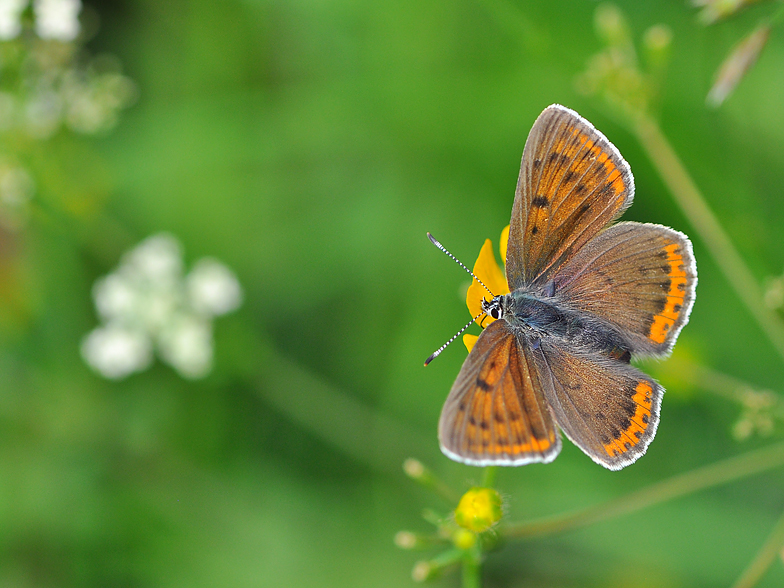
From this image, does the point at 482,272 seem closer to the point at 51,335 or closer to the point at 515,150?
the point at 515,150

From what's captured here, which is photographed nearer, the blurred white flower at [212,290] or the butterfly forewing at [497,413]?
the butterfly forewing at [497,413]

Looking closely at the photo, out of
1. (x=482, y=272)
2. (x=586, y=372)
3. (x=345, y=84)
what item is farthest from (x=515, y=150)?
(x=586, y=372)

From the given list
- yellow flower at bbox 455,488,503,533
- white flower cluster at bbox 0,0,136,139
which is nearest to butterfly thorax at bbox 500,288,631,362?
yellow flower at bbox 455,488,503,533

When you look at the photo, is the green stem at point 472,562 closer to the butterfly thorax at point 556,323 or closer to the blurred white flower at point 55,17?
the butterfly thorax at point 556,323

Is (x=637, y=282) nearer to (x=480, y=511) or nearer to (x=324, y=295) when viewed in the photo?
(x=480, y=511)

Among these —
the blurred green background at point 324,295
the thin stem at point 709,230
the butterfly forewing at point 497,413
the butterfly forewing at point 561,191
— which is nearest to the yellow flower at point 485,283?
the butterfly forewing at point 561,191
